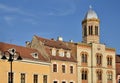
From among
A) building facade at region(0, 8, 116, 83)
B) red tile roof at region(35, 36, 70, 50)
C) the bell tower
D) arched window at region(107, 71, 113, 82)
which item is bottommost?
arched window at region(107, 71, 113, 82)

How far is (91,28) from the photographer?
224 feet

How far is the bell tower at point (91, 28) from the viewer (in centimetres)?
6788

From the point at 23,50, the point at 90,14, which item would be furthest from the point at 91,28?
the point at 23,50

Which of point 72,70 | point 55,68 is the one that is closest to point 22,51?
point 55,68

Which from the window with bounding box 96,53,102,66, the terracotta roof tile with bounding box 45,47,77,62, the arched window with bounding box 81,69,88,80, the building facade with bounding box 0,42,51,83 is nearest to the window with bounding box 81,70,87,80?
the arched window with bounding box 81,69,88,80

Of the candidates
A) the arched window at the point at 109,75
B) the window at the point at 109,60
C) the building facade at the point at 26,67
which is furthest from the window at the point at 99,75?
the building facade at the point at 26,67

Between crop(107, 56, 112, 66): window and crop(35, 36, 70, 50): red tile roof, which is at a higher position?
crop(35, 36, 70, 50): red tile roof

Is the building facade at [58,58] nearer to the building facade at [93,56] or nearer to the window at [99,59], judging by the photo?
the building facade at [93,56]

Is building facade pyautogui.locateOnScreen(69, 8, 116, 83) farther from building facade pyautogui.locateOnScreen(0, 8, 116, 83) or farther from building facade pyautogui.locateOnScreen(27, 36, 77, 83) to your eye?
building facade pyautogui.locateOnScreen(27, 36, 77, 83)

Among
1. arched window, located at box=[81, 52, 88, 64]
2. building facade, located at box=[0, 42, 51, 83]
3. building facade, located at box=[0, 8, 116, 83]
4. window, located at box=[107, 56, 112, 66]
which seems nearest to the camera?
building facade, located at box=[0, 42, 51, 83]

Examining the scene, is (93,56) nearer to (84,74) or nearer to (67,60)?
(84,74)

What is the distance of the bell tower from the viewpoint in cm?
6788

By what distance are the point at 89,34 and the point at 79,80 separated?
10244 millimetres

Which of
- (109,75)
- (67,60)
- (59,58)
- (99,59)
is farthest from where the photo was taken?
(109,75)
